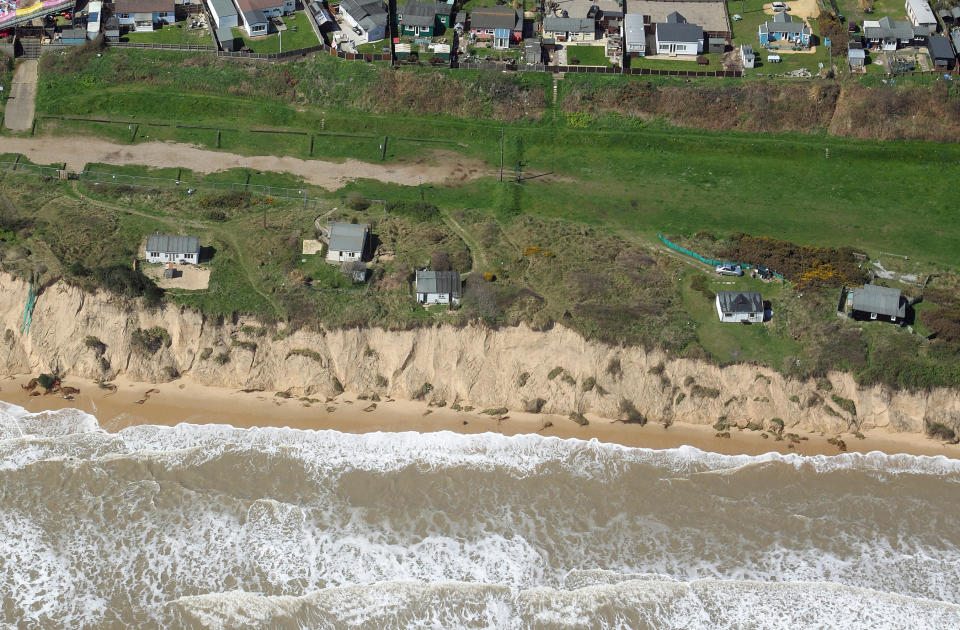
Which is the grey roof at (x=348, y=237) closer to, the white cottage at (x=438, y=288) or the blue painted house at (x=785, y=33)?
the white cottage at (x=438, y=288)

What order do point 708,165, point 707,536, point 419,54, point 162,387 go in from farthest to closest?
point 419,54
point 708,165
point 162,387
point 707,536

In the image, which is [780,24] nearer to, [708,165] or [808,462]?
[708,165]

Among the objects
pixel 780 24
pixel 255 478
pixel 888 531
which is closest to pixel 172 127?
→ pixel 255 478

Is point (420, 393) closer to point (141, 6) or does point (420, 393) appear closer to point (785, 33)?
point (785, 33)

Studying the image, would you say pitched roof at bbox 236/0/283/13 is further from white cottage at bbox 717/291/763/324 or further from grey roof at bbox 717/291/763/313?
white cottage at bbox 717/291/763/324

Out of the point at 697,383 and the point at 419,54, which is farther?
the point at 419,54

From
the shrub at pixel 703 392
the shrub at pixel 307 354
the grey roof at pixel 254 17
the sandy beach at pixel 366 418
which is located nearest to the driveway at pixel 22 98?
the grey roof at pixel 254 17

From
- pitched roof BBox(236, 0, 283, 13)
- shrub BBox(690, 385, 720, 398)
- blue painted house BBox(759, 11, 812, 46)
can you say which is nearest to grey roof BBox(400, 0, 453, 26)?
pitched roof BBox(236, 0, 283, 13)
